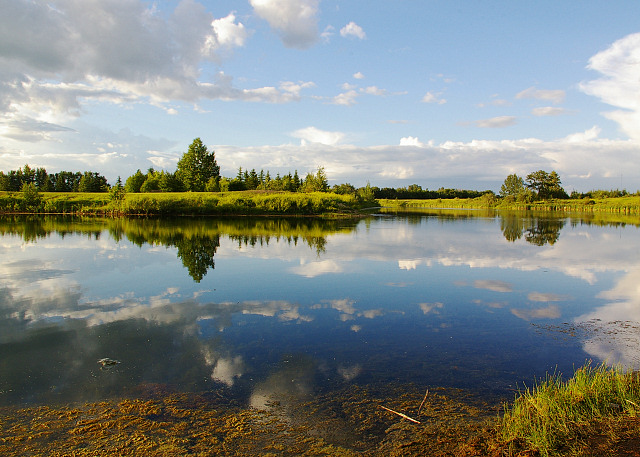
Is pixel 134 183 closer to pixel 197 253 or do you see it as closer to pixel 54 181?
pixel 54 181

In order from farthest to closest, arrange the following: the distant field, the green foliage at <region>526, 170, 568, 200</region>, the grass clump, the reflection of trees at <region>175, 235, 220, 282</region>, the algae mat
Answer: the green foliage at <region>526, 170, 568, 200</region> < the distant field < the reflection of trees at <region>175, 235, 220, 282</region> < the algae mat < the grass clump

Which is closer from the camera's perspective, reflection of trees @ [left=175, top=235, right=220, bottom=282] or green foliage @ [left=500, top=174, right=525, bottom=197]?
reflection of trees @ [left=175, top=235, right=220, bottom=282]

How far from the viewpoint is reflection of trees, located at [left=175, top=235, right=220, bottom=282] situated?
1565 cm

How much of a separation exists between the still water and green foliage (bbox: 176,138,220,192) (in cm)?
5511

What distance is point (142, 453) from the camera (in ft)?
14.5

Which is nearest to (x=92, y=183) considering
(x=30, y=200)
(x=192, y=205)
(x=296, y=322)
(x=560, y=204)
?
(x=30, y=200)

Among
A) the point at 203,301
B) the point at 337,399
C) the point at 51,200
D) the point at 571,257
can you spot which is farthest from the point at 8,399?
the point at 51,200

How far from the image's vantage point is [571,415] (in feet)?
15.8

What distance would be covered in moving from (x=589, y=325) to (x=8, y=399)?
1134 centimetres

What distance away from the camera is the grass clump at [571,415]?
434 cm

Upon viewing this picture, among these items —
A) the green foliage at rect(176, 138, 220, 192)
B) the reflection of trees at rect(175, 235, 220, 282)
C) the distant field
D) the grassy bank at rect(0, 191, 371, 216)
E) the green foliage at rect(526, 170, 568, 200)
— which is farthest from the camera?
the green foliage at rect(526, 170, 568, 200)

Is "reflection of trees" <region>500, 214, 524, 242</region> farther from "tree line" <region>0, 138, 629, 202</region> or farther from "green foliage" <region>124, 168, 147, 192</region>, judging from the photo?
"green foliage" <region>124, 168, 147, 192</region>

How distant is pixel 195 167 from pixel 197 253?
57.7m

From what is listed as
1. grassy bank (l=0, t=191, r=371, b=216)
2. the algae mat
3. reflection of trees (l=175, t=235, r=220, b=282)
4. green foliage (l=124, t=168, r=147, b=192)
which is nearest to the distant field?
grassy bank (l=0, t=191, r=371, b=216)
